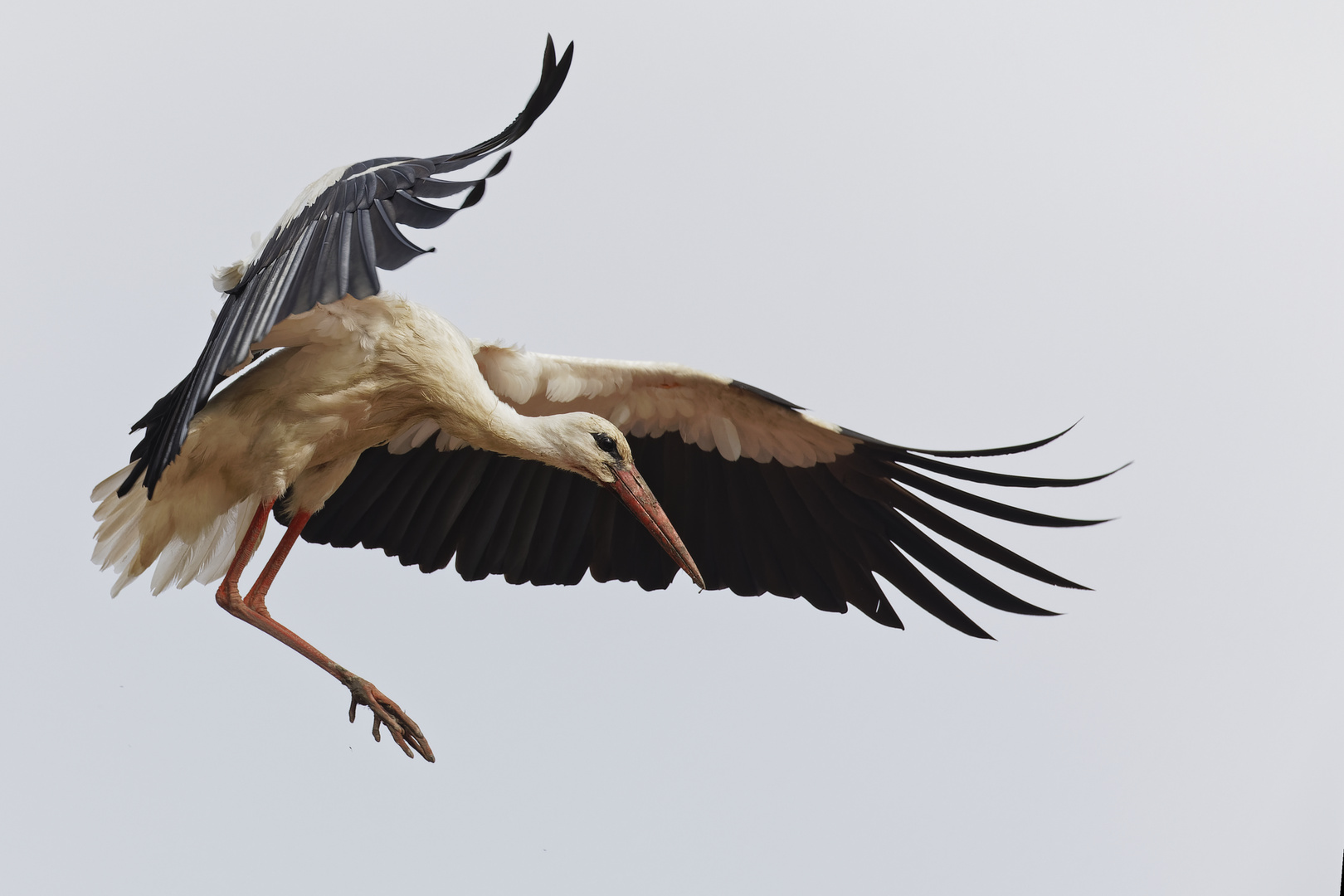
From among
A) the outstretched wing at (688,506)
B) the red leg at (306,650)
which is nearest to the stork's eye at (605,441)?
the outstretched wing at (688,506)

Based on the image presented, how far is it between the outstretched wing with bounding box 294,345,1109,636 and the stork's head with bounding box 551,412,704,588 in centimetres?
44

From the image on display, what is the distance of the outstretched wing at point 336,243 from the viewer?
4117mm

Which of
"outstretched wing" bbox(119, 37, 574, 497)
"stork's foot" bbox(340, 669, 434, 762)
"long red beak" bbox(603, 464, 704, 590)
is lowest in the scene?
"stork's foot" bbox(340, 669, 434, 762)

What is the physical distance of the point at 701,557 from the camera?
643 cm

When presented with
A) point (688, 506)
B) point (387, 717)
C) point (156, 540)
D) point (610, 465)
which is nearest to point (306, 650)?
point (387, 717)

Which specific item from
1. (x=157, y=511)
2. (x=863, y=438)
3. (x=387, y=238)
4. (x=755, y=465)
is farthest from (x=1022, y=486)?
(x=157, y=511)

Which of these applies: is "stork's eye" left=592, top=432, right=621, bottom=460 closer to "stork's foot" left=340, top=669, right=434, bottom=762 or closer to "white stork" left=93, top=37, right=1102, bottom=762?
"white stork" left=93, top=37, right=1102, bottom=762

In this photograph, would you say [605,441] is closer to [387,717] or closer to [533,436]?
[533,436]

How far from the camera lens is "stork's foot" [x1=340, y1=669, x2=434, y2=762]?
545 cm

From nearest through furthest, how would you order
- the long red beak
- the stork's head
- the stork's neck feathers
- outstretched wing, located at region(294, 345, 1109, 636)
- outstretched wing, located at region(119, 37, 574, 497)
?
outstretched wing, located at region(119, 37, 574, 497), the stork's neck feathers, the stork's head, the long red beak, outstretched wing, located at region(294, 345, 1109, 636)

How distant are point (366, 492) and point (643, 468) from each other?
140cm

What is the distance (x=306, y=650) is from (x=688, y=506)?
199 centimetres

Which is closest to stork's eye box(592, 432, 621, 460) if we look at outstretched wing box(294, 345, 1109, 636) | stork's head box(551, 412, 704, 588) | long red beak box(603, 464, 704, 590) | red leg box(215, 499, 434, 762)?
stork's head box(551, 412, 704, 588)

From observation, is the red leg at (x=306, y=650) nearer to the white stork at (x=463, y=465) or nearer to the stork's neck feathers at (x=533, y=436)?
the white stork at (x=463, y=465)
